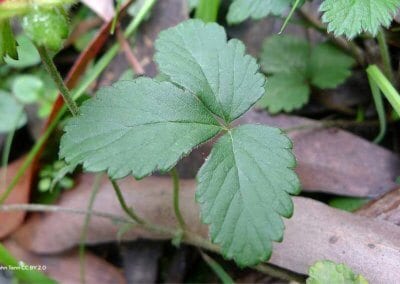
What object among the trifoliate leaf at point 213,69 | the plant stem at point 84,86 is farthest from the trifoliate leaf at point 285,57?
the trifoliate leaf at point 213,69

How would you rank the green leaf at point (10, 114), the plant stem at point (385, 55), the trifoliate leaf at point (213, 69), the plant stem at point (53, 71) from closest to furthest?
the plant stem at point (53, 71) → the trifoliate leaf at point (213, 69) → the plant stem at point (385, 55) → the green leaf at point (10, 114)

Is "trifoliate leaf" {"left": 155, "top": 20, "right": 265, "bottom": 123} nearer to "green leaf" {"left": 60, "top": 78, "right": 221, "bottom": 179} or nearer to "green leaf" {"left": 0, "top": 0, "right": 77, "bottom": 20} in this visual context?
"green leaf" {"left": 60, "top": 78, "right": 221, "bottom": 179}

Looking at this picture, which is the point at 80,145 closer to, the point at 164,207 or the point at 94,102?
the point at 94,102

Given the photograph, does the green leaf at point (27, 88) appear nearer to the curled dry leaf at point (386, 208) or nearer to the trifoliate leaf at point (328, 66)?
the trifoliate leaf at point (328, 66)

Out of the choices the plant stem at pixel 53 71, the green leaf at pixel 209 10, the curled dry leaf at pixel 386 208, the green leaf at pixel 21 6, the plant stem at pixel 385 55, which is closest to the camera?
the green leaf at pixel 21 6

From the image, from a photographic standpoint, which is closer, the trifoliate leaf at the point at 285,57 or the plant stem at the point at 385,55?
the plant stem at the point at 385,55

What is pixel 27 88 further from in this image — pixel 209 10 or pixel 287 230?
pixel 287 230

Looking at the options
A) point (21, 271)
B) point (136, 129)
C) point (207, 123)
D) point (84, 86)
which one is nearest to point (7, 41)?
point (136, 129)
